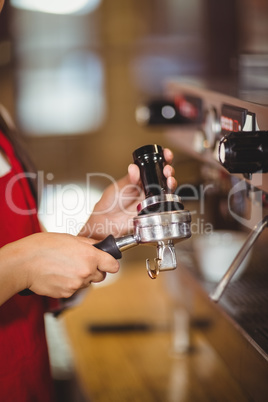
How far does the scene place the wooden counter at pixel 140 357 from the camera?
4.47 ft

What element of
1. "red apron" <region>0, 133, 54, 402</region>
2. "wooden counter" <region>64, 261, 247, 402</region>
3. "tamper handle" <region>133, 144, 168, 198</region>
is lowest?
"wooden counter" <region>64, 261, 247, 402</region>

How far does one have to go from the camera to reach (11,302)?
758 mm

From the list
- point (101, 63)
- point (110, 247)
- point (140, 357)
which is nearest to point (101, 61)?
point (101, 63)

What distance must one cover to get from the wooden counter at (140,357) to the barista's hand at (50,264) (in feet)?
1.62

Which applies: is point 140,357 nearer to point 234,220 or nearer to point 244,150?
point 234,220

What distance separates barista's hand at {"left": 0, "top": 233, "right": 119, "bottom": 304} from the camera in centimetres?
59

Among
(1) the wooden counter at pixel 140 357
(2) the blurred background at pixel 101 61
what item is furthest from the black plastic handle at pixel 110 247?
(2) the blurred background at pixel 101 61

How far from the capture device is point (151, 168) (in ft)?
2.17

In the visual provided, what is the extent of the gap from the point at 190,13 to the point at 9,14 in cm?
85

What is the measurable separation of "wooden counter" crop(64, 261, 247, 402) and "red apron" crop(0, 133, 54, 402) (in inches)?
15.2

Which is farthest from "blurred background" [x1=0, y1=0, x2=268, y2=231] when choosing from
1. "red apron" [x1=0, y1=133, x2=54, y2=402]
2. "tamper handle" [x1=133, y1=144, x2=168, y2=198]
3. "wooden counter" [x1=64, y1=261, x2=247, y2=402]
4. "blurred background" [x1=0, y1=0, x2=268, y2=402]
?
"tamper handle" [x1=133, y1=144, x2=168, y2=198]

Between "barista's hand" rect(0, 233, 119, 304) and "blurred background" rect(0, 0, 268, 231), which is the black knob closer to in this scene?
"barista's hand" rect(0, 233, 119, 304)

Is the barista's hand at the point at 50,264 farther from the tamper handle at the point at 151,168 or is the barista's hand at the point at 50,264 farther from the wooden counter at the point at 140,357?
the wooden counter at the point at 140,357

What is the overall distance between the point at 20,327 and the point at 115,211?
0.23 m
